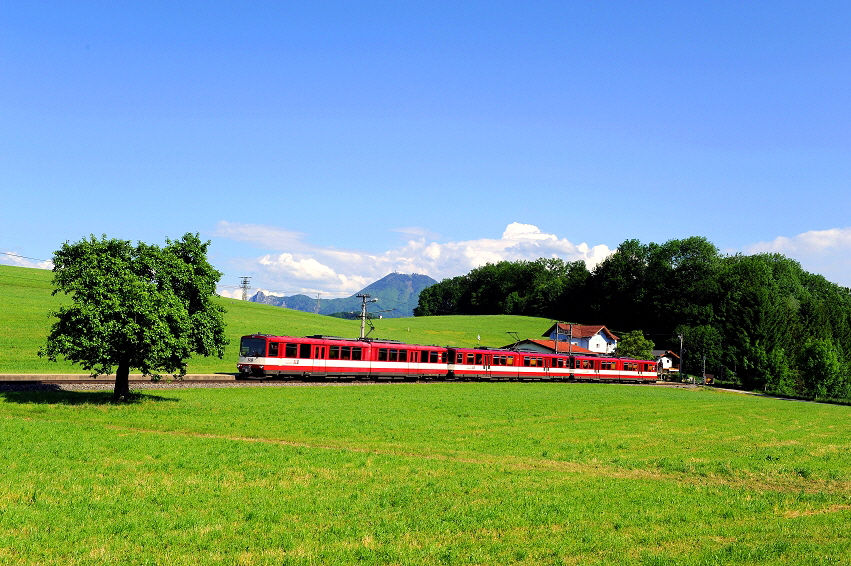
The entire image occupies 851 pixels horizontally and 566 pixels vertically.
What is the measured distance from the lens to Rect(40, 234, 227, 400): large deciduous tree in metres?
27.7

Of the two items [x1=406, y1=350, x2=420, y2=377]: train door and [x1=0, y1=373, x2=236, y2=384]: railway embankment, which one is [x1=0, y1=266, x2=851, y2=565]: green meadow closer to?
[x1=0, y1=373, x2=236, y2=384]: railway embankment

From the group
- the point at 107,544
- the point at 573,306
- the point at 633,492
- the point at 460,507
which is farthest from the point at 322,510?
Result: the point at 573,306

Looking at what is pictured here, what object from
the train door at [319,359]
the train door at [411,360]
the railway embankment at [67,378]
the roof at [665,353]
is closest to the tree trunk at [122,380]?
the railway embankment at [67,378]

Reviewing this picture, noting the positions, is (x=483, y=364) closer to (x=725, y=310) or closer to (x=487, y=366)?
(x=487, y=366)

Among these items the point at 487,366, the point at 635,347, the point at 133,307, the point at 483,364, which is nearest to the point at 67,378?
the point at 133,307

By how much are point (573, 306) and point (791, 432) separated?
13297 centimetres

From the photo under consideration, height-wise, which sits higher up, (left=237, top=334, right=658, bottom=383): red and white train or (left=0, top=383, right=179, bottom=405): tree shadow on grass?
(left=237, top=334, right=658, bottom=383): red and white train

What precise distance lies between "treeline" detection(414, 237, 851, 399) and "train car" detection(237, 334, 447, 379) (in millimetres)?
57813

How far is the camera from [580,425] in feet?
104

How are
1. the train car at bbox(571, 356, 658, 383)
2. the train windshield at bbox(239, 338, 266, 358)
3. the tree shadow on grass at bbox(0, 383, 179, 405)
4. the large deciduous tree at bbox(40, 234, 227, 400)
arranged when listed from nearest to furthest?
the large deciduous tree at bbox(40, 234, 227, 400) < the tree shadow on grass at bbox(0, 383, 179, 405) < the train windshield at bbox(239, 338, 266, 358) < the train car at bbox(571, 356, 658, 383)

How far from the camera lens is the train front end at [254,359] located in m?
45.1

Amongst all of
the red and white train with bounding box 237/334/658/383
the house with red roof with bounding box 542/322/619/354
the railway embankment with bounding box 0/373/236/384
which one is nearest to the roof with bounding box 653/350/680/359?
the house with red roof with bounding box 542/322/619/354

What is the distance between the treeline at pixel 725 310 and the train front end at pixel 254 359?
72.7 m

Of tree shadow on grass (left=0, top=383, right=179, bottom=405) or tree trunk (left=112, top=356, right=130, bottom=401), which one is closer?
tree shadow on grass (left=0, top=383, right=179, bottom=405)
